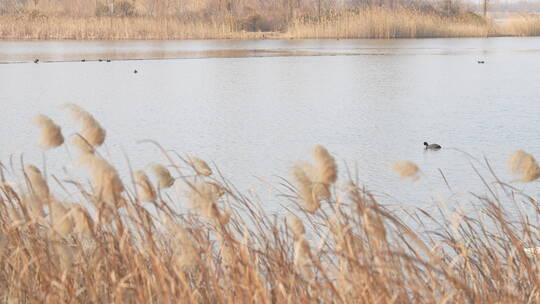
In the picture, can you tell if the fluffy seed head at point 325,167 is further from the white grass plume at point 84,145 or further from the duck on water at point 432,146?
the duck on water at point 432,146

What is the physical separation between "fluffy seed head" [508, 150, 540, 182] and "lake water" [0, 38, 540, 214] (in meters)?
0.19

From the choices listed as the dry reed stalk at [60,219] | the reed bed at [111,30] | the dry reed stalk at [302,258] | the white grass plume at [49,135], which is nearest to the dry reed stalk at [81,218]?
the dry reed stalk at [60,219]

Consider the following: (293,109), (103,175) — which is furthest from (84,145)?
(293,109)

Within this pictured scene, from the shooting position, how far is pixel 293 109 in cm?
841

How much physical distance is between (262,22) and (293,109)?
21464mm

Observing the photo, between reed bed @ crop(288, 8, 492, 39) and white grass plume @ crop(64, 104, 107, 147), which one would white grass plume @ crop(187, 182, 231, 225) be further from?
reed bed @ crop(288, 8, 492, 39)

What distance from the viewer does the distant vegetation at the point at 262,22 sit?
22.6m

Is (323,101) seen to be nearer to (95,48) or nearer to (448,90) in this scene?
(448,90)

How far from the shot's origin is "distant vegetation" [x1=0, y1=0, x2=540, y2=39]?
74.1ft

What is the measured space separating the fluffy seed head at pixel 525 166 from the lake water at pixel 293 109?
0.62ft

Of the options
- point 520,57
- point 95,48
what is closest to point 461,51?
point 520,57

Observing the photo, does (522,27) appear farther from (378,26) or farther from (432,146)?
(432,146)

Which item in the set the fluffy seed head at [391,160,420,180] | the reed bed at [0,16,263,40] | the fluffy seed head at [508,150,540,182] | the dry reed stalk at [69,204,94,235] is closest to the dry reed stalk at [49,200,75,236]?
the dry reed stalk at [69,204,94,235]

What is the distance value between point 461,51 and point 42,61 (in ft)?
27.9
